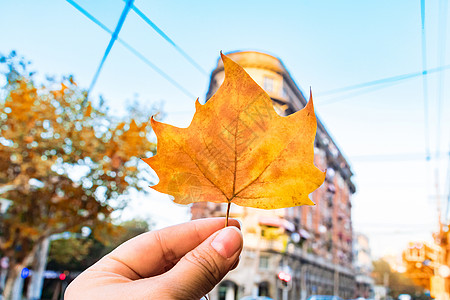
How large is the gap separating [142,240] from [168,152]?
38 centimetres

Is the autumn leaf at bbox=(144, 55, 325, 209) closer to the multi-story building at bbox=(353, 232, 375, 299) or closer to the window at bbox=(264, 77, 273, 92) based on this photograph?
the window at bbox=(264, 77, 273, 92)

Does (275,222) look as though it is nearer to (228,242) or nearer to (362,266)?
(228,242)

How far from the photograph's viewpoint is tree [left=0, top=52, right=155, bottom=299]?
28.9 ft

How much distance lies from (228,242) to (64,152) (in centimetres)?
950

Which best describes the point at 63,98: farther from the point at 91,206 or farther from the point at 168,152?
the point at 168,152

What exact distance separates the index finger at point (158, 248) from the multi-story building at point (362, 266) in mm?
56371

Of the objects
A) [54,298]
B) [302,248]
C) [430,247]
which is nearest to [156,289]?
[430,247]

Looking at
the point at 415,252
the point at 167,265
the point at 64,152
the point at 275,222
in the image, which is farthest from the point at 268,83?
the point at 167,265

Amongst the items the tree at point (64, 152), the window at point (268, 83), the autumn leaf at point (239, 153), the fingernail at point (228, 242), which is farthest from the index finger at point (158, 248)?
the window at point (268, 83)

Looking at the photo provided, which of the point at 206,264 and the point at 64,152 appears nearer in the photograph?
the point at 206,264

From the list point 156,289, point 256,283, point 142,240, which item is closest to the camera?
point 156,289

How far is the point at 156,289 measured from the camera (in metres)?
0.96

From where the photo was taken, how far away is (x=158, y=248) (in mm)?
1202

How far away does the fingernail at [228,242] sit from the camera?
1.05 m
